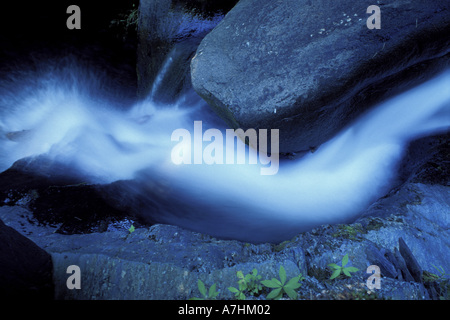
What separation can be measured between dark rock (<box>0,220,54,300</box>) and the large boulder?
70.1 inches

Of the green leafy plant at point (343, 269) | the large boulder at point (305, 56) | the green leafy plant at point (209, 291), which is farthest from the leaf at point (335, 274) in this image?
the large boulder at point (305, 56)

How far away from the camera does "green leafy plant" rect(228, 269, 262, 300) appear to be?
1.53 meters

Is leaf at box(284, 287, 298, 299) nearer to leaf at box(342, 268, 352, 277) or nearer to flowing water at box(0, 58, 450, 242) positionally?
leaf at box(342, 268, 352, 277)

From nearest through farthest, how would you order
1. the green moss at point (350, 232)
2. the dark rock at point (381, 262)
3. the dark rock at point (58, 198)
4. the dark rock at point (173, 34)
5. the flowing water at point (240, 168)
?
the dark rock at point (381, 262) → the green moss at point (350, 232) → the dark rock at point (58, 198) → the flowing water at point (240, 168) → the dark rock at point (173, 34)

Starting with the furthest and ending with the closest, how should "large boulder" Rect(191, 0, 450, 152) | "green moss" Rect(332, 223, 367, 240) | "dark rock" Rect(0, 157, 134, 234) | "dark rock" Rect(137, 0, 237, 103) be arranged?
"dark rock" Rect(137, 0, 237, 103)
"dark rock" Rect(0, 157, 134, 234)
"large boulder" Rect(191, 0, 450, 152)
"green moss" Rect(332, 223, 367, 240)

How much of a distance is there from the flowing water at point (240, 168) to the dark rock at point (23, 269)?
1.26 meters

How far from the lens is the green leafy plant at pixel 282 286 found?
4.83 feet

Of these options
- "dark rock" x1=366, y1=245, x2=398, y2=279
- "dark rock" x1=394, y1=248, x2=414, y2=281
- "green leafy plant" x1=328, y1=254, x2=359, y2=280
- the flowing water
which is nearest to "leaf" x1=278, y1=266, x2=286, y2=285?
"green leafy plant" x1=328, y1=254, x2=359, y2=280

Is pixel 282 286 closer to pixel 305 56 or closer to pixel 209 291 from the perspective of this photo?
pixel 209 291

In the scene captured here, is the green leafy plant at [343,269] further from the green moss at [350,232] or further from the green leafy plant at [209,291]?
the green leafy plant at [209,291]

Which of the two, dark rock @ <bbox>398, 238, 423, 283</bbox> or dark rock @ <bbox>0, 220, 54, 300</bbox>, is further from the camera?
dark rock @ <bbox>398, 238, 423, 283</bbox>

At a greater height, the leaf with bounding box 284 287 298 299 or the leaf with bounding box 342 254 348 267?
the leaf with bounding box 342 254 348 267
